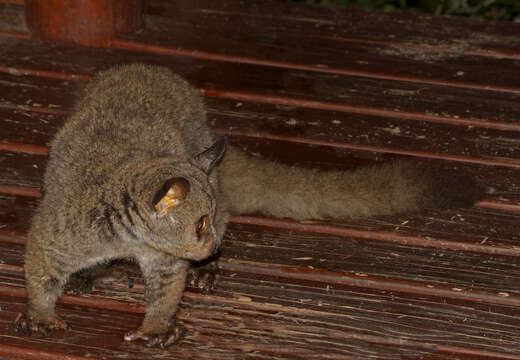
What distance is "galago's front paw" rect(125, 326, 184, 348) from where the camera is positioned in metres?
2.64

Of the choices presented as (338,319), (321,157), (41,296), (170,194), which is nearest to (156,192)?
(170,194)

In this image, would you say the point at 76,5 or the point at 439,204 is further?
the point at 76,5

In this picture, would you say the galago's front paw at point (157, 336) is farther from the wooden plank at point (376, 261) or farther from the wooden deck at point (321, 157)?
the wooden plank at point (376, 261)

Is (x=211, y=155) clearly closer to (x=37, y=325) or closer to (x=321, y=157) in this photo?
(x=37, y=325)

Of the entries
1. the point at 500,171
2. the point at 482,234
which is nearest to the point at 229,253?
the point at 482,234

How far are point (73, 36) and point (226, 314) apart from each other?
2.46m

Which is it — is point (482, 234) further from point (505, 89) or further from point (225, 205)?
point (505, 89)

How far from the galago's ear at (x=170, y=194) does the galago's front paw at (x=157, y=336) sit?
1.49ft

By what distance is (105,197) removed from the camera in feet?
8.71

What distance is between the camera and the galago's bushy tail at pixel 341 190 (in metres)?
3.27

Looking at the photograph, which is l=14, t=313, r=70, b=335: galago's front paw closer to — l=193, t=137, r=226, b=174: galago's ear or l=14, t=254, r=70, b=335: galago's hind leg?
l=14, t=254, r=70, b=335: galago's hind leg

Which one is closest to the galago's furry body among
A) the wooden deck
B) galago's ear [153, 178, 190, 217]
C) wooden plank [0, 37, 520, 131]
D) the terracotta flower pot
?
galago's ear [153, 178, 190, 217]

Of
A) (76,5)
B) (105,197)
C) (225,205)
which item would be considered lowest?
(225,205)

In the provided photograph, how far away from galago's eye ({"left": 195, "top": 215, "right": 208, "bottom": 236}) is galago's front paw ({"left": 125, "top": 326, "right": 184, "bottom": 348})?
1.29ft
